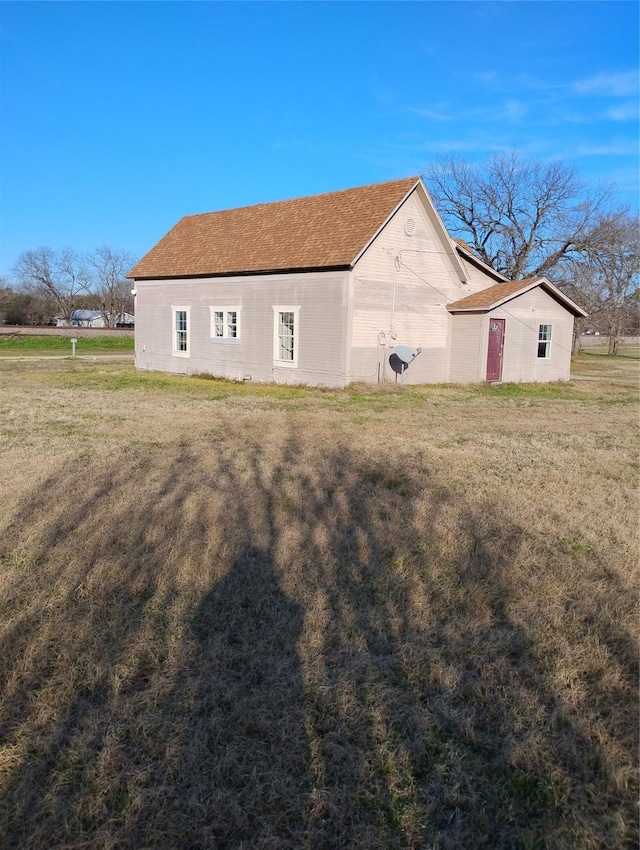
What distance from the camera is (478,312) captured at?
19.3 m

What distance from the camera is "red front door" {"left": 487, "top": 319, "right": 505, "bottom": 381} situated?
1970 centimetres

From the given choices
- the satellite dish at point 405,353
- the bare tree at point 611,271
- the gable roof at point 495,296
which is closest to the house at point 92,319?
the bare tree at point 611,271

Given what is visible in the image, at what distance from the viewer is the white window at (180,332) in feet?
73.0

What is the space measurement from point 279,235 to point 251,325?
3.06m

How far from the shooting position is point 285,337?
19.0m

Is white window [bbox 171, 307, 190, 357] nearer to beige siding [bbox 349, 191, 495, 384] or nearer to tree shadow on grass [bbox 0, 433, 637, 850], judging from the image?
beige siding [bbox 349, 191, 495, 384]

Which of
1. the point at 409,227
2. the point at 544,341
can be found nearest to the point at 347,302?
the point at 409,227

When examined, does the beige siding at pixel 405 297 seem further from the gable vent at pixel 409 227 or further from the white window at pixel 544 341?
the white window at pixel 544 341

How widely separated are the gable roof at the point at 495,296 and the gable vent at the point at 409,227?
9.53 feet

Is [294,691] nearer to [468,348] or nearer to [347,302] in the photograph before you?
[347,302]

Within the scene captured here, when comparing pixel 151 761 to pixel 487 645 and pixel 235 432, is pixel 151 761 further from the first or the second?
pixel 235 432

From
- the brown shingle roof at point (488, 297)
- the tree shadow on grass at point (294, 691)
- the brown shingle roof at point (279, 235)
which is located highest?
the brown shingle roof at point (279, 235)

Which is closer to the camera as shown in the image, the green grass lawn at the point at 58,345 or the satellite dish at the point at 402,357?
the satellite dish at the point at 402,357

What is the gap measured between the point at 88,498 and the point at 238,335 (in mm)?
14542
